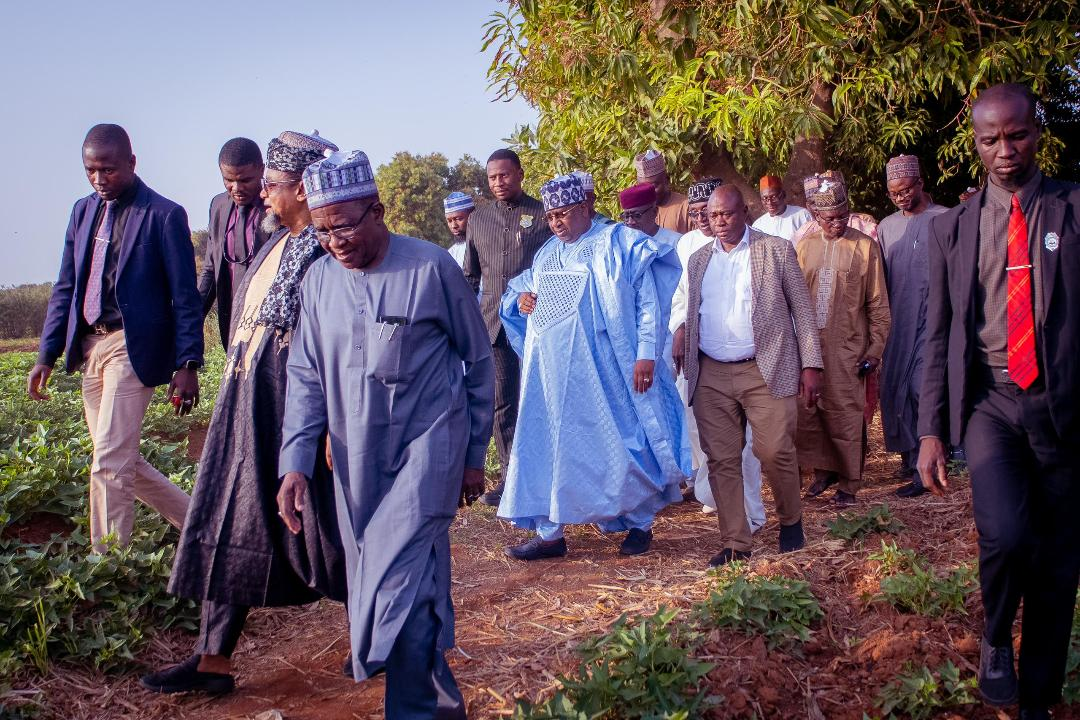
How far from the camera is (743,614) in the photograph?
4105mm

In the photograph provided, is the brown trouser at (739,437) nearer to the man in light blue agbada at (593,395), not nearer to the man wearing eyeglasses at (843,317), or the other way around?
the man in light blue agbada at (593,395)

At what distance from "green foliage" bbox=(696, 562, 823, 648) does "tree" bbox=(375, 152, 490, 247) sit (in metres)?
20.4

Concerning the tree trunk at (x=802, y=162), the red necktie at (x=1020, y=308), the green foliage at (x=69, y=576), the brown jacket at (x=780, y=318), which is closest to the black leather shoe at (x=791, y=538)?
the brown jacket at (x=780, y=318)

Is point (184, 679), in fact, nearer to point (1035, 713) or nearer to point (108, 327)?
point (108, 327)

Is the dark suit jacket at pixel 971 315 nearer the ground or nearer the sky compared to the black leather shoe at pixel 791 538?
nearer the sky

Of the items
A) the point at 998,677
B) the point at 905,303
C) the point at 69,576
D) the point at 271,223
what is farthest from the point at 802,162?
the point at 69,576

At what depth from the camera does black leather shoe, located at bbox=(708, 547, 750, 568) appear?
540 centimetres

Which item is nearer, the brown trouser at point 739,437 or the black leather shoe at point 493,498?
the brown trouser at point 739,437

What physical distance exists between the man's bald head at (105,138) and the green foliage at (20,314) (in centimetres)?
2088

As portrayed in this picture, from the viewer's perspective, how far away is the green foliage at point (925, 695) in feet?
11.9

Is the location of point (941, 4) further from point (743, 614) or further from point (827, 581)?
point (743, 614)

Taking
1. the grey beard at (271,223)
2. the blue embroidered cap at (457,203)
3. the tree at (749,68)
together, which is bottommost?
the grey beard at (271,223)

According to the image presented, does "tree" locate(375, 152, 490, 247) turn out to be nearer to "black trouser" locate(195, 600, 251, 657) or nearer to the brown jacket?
the brown jacket

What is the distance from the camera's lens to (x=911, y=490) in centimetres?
712
